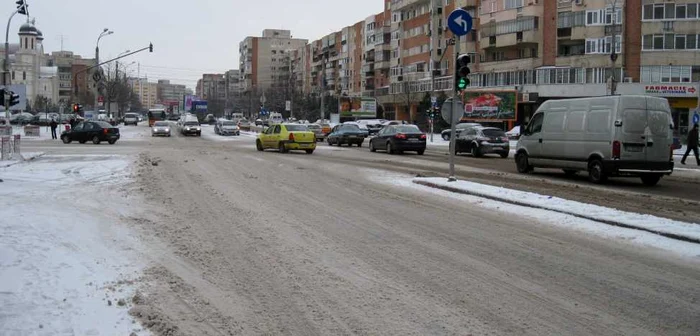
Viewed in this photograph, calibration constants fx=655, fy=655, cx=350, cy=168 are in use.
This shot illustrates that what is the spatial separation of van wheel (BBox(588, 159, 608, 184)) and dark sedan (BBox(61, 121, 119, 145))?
1221 inches

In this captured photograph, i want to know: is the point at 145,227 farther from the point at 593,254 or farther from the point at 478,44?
the point at 478,44

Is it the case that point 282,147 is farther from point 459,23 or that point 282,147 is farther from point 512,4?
point 512,4

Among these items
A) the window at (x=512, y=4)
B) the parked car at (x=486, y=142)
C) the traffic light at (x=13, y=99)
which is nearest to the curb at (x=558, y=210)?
the parked car at (x=486, y=142)

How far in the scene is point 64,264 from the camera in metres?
7.33

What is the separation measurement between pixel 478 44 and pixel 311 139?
4765cm

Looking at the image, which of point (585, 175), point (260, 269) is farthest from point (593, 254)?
point (585, 175)

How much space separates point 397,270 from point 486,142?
925 inches

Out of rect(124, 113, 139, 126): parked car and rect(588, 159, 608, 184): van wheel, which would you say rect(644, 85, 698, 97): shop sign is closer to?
rect(588, 159, 608, 184): van wheel

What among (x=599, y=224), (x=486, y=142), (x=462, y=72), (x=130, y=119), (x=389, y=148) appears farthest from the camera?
(x=130, y=119)

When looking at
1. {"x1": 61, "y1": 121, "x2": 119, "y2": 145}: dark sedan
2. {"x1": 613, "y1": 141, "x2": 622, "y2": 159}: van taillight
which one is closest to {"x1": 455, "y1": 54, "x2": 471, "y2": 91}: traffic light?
{"x1": 613, "y1": 141, "x2": 622, "y2": 159}: van taillight

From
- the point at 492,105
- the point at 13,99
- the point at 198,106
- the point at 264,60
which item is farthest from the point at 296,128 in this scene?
the point at 264,60

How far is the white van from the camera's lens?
1688 centimetres

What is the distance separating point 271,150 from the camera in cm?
3503

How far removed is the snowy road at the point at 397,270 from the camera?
18.4ft
